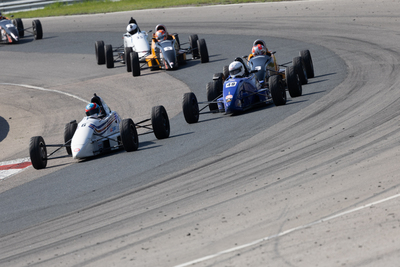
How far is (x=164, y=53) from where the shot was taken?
Answer: 2573 cm

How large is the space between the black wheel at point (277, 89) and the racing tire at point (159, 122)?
3.02m

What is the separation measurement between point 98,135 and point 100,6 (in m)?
30.0

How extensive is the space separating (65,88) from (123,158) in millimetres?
12713

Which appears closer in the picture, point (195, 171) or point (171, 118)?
point (195, 171)

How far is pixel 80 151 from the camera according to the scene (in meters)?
14.4

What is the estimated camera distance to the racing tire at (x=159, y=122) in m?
15.0

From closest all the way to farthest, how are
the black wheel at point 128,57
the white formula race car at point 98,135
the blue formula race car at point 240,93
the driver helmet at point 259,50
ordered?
the white formula race car at point 98,135
the blue formula race car at point 240,93
the driver helmet at point 259,50
the black wheel at point 128,57

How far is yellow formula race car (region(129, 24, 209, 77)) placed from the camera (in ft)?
83.0

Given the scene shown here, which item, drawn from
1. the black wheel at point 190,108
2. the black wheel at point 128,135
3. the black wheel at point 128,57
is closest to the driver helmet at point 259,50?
the black wheel at point 190,108

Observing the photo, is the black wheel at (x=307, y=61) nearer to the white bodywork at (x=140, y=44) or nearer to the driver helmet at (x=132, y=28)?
the white bodywork at (x=140, y=44)

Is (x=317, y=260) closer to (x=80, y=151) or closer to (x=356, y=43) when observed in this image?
(x=80, y=151)

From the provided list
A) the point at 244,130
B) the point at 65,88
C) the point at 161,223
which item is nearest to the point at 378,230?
the point at 161,223

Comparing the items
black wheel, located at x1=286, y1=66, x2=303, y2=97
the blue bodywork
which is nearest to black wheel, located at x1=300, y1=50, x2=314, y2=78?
black wheel, located at x1=286, y1=66, x2=303, y2=97

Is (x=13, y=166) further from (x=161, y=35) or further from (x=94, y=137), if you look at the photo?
(x=161, y=35)
